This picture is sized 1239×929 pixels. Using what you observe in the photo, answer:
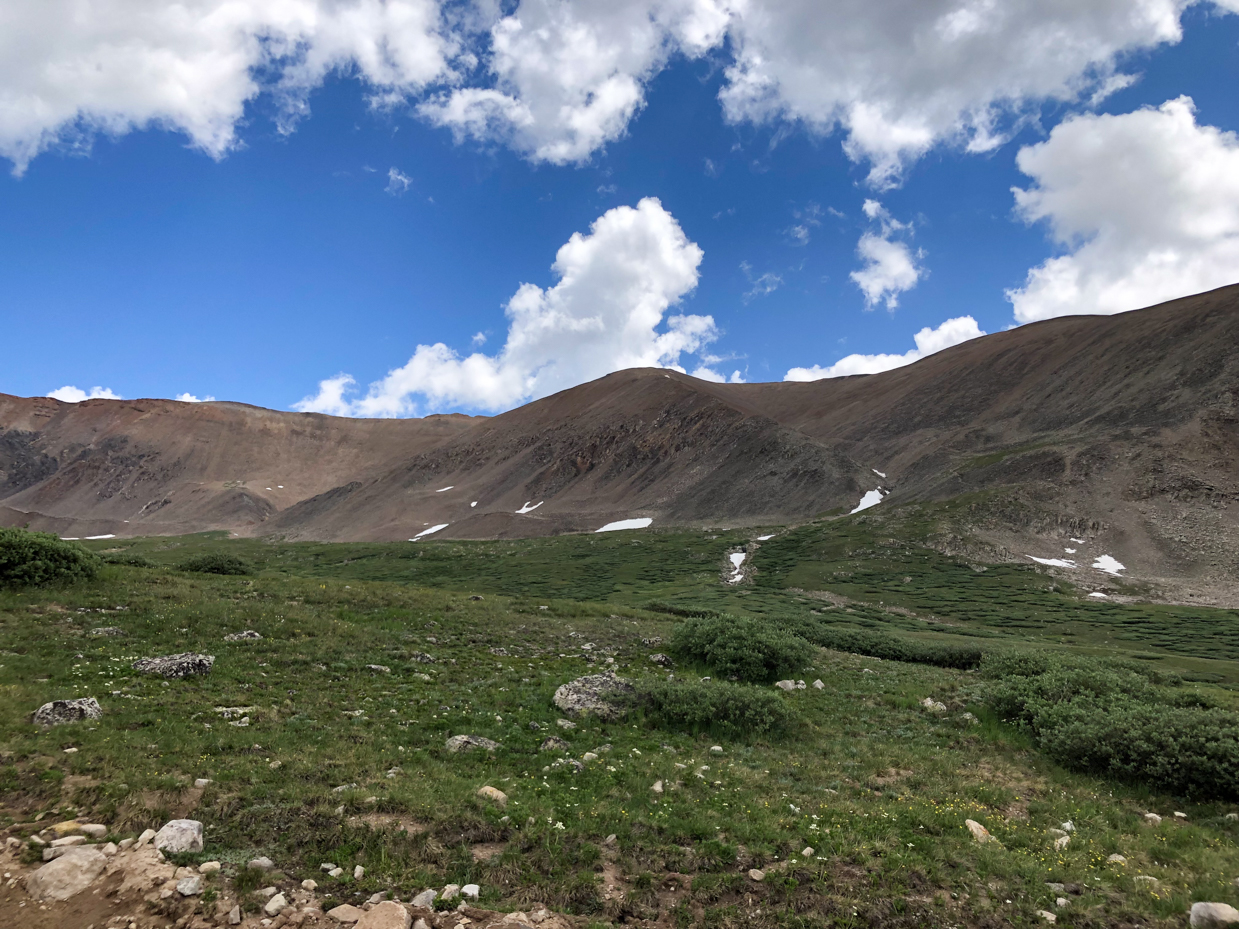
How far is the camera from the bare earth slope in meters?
66.2

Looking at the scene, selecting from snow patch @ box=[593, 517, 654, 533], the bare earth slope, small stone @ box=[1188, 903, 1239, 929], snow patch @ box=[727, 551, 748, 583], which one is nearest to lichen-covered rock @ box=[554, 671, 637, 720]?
small stone @ box=[1188, 903, 1239, 929]

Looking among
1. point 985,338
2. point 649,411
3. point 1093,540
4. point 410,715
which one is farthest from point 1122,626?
point 985,338

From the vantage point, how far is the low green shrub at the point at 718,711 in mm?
13273

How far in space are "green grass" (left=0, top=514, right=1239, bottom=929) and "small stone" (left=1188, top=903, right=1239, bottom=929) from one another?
0.24m

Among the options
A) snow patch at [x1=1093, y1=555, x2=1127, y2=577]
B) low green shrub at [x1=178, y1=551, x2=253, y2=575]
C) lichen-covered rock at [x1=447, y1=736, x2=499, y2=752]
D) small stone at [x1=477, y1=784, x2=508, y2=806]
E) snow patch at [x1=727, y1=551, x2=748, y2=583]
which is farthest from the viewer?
snow patch at [x1=727, y1=551, x2=748, y2=583]

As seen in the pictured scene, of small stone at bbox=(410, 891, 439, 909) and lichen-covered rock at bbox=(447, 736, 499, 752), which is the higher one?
small stone at bbox=(410, 891, 439, 909)

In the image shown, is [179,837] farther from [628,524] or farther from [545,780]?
[628,524]

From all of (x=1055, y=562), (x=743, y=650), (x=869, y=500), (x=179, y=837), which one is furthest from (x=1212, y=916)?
(x=869, y=500)

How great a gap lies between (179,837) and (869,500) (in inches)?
3727

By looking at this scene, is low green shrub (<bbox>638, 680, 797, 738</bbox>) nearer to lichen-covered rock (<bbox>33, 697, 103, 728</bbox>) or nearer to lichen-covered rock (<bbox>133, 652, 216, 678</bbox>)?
lichen-covered rock (<bbox>133, 652, 216, 678</bbox>)

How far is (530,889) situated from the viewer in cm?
686

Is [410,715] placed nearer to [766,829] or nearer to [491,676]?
[491,676]

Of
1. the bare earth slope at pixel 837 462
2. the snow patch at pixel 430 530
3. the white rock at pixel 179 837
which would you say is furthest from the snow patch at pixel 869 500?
the white rock at pixel 179 837

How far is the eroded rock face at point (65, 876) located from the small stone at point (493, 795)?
4.24m
